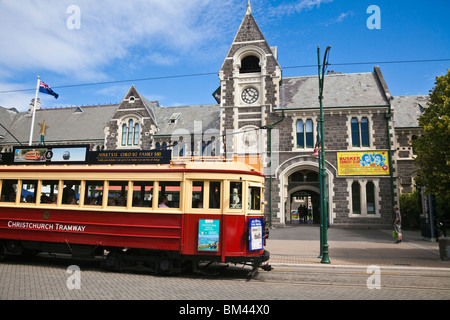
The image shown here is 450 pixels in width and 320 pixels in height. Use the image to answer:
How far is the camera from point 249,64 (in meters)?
25.7

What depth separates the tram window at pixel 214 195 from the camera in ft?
27.6

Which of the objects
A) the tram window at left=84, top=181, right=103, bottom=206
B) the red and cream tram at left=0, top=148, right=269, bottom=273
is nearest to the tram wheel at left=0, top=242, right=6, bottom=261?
the red and cream tram at left=0, top=148, right=269, bottom=273

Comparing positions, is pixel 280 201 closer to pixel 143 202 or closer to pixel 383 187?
pixel 383 187

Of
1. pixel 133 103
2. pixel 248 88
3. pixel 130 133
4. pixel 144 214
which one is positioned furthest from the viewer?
pixel 133 103

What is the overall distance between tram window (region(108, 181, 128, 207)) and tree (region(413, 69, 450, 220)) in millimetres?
12133

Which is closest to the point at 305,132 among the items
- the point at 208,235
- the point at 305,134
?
the point at 305,134

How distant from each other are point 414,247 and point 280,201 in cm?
984

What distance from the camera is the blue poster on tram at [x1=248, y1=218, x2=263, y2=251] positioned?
327 inches

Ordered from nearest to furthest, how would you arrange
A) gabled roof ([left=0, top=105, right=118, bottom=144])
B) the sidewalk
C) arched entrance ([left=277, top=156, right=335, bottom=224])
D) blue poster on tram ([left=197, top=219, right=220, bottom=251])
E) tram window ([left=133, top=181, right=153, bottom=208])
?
blue poster on tram ([left=197, top=219, right=220, bottom=251]) < tram window ([left=133, top=181, right=153, bottom=208]) < the sidewalk < arched entrance ([left=277, top=156, right=335, bottom=224]) < gabled roof ([left=0, top=105, right=118, bottom=144])

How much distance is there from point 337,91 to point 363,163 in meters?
6.41

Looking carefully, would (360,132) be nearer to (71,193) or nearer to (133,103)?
(71,193)

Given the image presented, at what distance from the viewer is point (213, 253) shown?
321 inches

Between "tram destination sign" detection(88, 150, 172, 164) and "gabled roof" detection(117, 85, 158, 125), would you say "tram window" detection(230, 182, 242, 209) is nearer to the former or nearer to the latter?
"tram destination sign" detection(88, 150, 172, 164)
